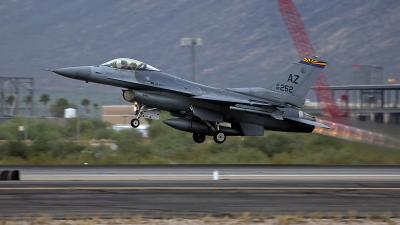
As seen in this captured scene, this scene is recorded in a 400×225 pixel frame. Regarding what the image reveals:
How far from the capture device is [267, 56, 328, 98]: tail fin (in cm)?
2827

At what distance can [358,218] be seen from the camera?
11.6 m

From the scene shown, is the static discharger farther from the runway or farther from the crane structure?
the crane structure

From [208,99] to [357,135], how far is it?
25.5 feet

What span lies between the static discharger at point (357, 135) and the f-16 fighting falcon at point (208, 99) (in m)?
1.79

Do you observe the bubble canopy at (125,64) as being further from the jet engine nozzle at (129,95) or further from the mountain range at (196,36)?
the mountain range at (196,36)

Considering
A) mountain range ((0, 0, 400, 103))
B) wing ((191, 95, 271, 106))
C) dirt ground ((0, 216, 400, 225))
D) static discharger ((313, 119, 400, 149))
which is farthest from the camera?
mountain range ((0, 0, 400, 103))

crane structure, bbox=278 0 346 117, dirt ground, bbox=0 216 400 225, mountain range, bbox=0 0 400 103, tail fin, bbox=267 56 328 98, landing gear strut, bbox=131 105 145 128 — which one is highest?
mountain range, bbox=0 0 400 103

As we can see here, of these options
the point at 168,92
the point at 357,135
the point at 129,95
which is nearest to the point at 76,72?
the point at 129,95

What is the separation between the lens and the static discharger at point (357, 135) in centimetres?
2778

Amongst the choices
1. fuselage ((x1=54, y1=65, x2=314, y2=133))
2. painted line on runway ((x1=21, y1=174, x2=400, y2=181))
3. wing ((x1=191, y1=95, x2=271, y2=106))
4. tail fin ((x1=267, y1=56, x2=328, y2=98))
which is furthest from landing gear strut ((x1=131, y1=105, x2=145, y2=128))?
tail fin ((x1=267, y1=56, x2=328, y2=98))

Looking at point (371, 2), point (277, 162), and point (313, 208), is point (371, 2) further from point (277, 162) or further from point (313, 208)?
point (313, 208)

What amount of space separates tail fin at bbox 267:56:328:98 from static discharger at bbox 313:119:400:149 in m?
2.65

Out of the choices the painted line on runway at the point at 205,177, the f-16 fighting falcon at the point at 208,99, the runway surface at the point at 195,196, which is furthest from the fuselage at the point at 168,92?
the runway surface at the point at 195,196

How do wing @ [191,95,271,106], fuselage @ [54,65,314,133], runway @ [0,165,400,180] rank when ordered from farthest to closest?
wing @ [191,95,271,106], fuselage @ [54,65,314,133], runway @ [0,165,400,180]
